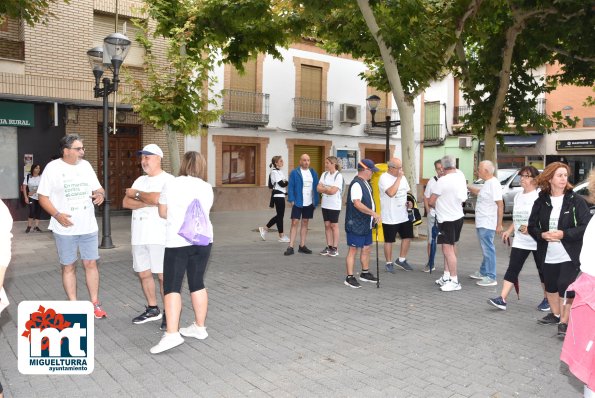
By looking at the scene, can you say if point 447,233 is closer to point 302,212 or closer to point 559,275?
point 559,275

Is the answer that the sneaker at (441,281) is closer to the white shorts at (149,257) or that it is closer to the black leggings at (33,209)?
the white shorts at (149,257)

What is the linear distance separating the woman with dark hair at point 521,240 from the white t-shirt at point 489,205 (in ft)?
3.31

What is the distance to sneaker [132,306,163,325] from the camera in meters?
5.45

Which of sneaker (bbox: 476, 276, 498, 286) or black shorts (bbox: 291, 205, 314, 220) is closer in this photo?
sneaker (bbox: 476, 276, 498, 286)

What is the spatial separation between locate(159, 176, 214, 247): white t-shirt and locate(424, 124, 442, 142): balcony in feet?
94.9

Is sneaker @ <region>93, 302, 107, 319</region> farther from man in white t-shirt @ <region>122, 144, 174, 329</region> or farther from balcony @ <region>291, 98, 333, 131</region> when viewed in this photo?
balcony @ <region>291, 98, 333, 131</region>

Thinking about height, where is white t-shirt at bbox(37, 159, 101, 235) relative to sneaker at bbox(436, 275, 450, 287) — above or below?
above

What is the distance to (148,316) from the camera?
217 inches

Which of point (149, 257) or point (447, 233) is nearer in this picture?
point (149, 257)

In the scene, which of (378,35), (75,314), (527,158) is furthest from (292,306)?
(527,158)


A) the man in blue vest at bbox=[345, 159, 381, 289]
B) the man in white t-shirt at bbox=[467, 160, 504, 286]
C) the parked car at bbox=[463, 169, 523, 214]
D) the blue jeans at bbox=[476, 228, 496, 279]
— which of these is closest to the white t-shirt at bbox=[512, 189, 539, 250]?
the man in white t-shirt at bbox=[467, 160, 504, 286]

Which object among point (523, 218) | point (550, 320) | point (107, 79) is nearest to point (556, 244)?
point (523, 218)

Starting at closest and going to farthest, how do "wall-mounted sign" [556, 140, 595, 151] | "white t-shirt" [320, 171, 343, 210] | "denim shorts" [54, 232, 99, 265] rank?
"denim shorts" [54, 232, 99, 265], "white t-shirt" [320, 171, 343, 210], "wall-mounted sign" [556, 140, 595, 151]

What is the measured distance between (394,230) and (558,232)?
11.5ft
